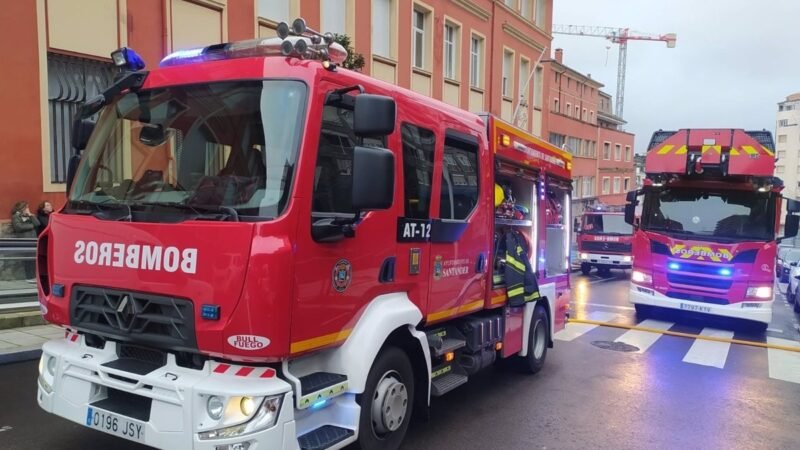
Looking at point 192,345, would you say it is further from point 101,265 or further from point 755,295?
point 755,295

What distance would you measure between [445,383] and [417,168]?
183 cm

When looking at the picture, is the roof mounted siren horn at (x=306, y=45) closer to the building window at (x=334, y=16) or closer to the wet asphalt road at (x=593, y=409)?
the wet asphalt road at (x=593, y=409)

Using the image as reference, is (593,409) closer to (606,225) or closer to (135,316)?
(135,316)

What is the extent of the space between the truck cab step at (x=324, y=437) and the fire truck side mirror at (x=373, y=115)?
70.8 inches

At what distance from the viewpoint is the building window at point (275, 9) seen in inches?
555

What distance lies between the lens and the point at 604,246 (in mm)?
20422

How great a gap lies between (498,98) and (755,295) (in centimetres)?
1653

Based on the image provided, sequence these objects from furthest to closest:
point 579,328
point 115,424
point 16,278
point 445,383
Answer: point 579,328 → point 16,278 → point 445,383 → point 115,424

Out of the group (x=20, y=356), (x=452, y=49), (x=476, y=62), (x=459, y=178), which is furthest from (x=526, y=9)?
(x=20, y=356)

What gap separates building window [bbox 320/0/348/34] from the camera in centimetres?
1586

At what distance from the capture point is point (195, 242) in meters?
3.21

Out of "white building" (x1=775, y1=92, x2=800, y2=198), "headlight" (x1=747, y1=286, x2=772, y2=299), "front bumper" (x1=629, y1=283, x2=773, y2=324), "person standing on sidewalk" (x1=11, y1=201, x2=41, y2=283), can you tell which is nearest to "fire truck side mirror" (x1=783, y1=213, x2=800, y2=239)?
"headlight" (x1=747, y1=286, x2=772, y2=299)

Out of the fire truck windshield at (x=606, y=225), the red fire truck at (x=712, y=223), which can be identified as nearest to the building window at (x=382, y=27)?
the fire truck windshield at (x=606, y=225)

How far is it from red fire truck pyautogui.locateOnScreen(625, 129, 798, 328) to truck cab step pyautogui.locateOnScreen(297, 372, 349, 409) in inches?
350
